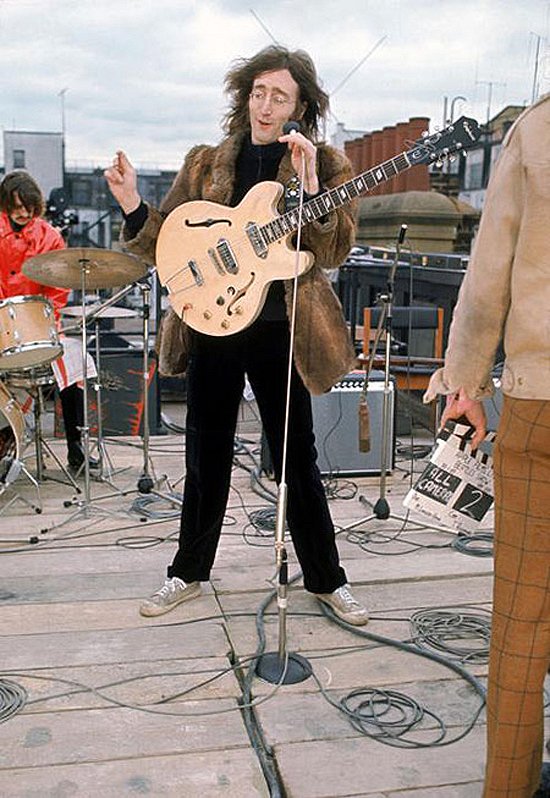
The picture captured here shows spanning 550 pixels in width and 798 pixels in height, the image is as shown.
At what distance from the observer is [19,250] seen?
4051 millimetres

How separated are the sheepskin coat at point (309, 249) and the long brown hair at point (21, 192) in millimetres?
1679

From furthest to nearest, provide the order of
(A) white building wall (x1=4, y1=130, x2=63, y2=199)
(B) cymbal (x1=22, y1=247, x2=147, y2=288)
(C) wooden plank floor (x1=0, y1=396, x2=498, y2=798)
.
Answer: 1. (A) white building wall (x1=4, y1=130, x2=63, y2=199)
2. (B) cymbal (x1=22, y1=247, x2=147, y2=288)
3. (C) wooden plank floor (x1=0, y1=396, x2=498, y2=798)

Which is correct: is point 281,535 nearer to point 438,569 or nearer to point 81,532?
point 438,569

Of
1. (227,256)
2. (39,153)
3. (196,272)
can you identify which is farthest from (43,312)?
(39,153)

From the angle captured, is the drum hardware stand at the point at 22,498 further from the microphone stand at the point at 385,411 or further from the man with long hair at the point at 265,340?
the microphone stand at the point at 385,411

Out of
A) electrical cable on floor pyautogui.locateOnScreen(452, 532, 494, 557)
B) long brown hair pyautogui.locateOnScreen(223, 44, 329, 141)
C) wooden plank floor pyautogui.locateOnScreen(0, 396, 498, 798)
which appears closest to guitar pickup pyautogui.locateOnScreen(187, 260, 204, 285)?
long brown hair pyautogui.locateOnScreen(223, 44, 329, 141)

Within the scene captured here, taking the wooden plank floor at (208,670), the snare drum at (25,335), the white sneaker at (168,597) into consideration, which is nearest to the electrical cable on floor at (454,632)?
the wooden plank floor at (208,670)

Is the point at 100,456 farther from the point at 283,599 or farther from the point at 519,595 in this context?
the point at 519,595

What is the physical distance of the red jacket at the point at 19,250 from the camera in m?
4.05

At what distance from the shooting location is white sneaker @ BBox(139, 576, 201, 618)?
2521 mm

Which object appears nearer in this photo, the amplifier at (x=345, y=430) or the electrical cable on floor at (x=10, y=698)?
the electrical cable on floor at (x=10, y=698)

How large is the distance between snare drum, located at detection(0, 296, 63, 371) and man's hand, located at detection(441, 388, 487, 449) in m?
2.23

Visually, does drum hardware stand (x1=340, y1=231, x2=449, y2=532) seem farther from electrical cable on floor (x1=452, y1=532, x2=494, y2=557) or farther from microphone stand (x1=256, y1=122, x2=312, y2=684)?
microphone stand (x1=256, y1=122, x2=312, y2=684)

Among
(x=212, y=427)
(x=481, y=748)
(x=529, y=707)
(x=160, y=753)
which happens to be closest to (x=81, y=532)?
(x=212, y=427)
